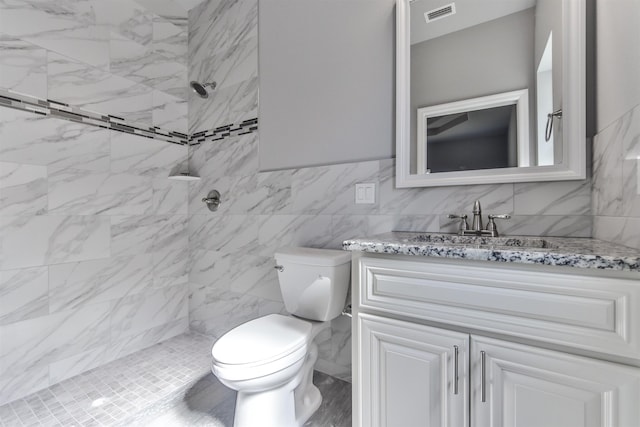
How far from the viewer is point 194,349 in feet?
6.89

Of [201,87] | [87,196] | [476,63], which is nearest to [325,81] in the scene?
[476,63]

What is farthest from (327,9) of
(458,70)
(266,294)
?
(266,294)

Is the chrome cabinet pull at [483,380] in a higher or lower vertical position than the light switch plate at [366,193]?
lower

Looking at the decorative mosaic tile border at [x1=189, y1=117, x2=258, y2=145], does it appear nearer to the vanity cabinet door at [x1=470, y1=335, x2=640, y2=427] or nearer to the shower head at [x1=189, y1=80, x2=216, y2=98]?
the shower head at [x1=189, y1=80, x2=216, y2=98]

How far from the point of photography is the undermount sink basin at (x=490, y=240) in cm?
103

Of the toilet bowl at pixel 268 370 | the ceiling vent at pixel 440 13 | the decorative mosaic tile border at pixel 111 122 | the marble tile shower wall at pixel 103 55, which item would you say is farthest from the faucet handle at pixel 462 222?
the marble tile shower wall at pixel 103 55

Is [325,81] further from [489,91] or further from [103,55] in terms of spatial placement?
[103,55]

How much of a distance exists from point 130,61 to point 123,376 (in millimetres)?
2059

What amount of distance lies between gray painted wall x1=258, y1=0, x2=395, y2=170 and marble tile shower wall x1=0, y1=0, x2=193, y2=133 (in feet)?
2.74

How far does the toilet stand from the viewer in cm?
115

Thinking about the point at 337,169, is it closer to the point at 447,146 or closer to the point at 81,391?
the point at 447,146

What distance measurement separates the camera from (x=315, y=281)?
1432 mm

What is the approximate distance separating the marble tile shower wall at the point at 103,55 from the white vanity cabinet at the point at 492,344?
6.53 feet

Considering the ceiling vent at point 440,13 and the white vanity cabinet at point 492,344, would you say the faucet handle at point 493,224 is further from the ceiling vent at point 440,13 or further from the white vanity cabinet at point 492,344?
the ceiling vent at point 440,13
